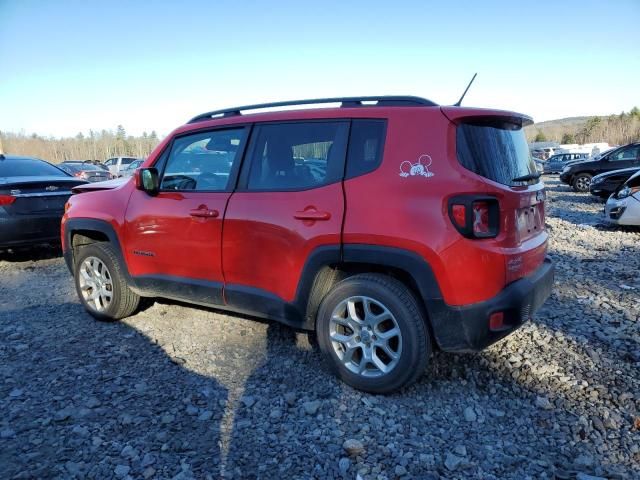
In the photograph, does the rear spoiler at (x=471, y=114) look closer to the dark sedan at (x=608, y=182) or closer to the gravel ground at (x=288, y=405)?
the gravel ground at (x=288, y=405)

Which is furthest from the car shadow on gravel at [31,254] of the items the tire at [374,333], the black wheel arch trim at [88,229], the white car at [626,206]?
the white car at [626,206]

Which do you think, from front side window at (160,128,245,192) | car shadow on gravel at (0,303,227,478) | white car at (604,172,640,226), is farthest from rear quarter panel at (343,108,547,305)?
white car at (604,172,640,226)

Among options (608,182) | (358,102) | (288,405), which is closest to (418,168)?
(358,102)

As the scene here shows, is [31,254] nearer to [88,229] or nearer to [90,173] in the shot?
[88,229]

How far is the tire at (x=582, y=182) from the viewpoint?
18000 mm

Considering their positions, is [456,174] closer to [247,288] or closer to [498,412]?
[498,412]

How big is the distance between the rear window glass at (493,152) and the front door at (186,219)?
1.67m

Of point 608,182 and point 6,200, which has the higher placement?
point 6,200

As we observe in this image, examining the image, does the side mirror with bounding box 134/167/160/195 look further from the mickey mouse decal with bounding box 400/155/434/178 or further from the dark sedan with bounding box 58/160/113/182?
the dark sedan with bounding box 58/160/113/182

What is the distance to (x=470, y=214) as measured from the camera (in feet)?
8.59

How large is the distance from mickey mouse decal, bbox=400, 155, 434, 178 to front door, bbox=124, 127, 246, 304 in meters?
1.36

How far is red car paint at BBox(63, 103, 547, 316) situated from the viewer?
2.66 m

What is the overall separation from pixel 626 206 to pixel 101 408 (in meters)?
9.59

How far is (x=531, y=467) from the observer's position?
7.76ft
